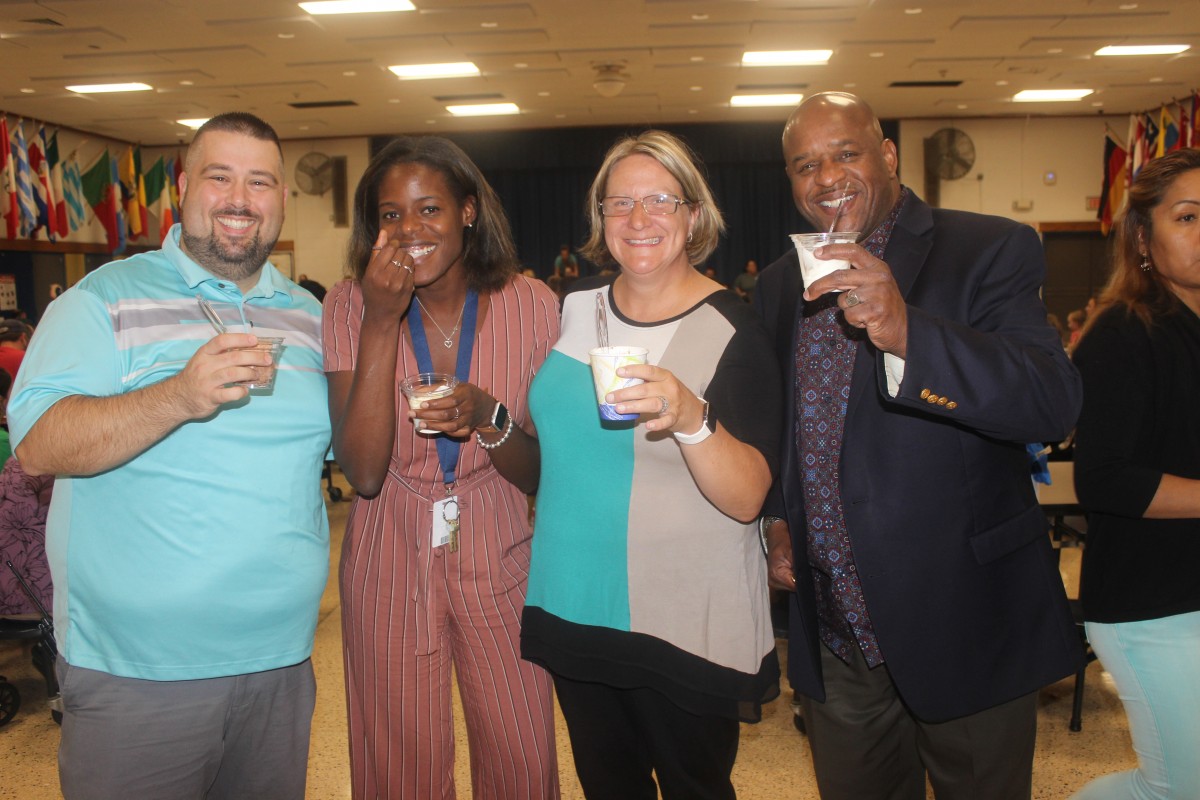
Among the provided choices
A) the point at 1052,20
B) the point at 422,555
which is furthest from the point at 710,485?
the point at 1052,20

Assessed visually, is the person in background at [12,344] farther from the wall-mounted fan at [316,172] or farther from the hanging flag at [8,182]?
the wall-mounted fan at [316,172]

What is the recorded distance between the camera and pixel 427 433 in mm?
1946

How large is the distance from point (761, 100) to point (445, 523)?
1446cm

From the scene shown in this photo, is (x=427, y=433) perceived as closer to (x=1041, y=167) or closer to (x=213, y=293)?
(x=213, y=293)

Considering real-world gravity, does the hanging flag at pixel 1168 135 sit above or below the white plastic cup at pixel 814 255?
above

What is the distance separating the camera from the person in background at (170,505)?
69.0 inches

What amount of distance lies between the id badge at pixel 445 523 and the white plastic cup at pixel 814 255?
102 cm

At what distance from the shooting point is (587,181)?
18500mm

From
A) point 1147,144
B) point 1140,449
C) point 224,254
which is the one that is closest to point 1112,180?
point 1147,144

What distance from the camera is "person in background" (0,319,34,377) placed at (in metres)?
5.74

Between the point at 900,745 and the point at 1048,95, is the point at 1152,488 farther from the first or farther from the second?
the point at 1048,95

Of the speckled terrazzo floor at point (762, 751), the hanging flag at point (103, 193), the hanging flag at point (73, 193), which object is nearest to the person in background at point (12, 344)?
the speckled terrazzo floor at point (762, 751)

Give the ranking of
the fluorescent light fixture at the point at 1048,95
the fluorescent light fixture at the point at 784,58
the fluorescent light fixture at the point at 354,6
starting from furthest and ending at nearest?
the fluorescent light fixture at the point at 1048,95, the fluorescent light fixture at the point at 784,58, the fluorescent light fixture at the point at 354,6

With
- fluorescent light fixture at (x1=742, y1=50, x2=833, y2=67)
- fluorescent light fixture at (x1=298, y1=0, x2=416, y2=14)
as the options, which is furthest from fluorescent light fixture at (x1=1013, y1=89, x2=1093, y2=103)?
fluorescent light fixture at (x1=298, y1=0, x2=416, y2=14)
